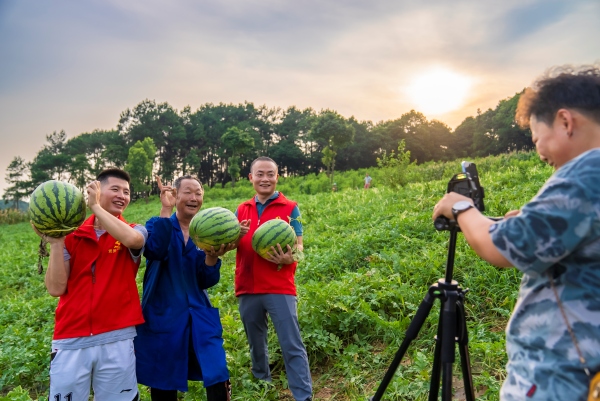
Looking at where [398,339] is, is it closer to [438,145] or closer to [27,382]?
[27,382]

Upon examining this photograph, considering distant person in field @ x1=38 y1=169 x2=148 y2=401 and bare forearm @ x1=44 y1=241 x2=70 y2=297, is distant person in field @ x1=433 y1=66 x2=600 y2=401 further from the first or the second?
bare forearm @ x1=44 y1=241 x2=70 y2=297

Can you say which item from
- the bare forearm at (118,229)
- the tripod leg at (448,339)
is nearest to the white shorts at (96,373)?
the bare forearm at (118,229)

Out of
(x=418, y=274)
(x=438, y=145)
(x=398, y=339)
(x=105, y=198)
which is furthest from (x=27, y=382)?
(x=438, y=145)

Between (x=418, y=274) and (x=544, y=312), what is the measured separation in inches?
150

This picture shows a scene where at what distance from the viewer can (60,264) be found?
2803mm

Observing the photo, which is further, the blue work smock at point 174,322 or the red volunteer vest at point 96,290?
the blue work smock at point 174,322

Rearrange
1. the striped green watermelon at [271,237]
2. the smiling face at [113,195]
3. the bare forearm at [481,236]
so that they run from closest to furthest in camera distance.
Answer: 1. the bare forearm at [481,236]
2. the smiling face at [113,195]
3. the striped green watermelon at [271,237]

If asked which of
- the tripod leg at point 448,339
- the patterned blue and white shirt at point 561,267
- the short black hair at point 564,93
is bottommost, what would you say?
the tripod leg at point 448,339

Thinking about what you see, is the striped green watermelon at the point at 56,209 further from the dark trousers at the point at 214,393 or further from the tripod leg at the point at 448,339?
the tripod leg at the point at 448,339

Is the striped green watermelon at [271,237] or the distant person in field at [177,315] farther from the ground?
the striped green watermelon at [271,237]

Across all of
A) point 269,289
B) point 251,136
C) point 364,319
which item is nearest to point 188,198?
point 269,289

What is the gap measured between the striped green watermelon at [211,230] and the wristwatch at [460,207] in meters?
1.93

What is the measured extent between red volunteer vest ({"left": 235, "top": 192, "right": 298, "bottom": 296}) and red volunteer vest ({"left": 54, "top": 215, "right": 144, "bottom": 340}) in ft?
3.37

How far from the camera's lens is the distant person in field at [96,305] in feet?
9.03
